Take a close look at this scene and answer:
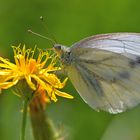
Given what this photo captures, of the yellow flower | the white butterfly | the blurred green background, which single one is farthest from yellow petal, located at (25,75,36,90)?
the blurred green background

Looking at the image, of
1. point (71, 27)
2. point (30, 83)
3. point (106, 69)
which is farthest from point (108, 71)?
point (71, 27)

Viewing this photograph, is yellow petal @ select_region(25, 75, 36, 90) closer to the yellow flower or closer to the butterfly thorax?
the yellow flower

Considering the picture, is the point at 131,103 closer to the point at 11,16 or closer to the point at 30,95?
the point at 30,95

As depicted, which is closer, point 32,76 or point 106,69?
point 32,76

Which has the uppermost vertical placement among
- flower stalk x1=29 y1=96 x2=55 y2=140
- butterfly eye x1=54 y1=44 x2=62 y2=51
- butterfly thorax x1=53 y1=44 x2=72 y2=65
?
butterfly eye x1=54 y1=44 x2=62 y2=51

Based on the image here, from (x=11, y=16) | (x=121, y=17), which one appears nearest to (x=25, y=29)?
(x=11, y=16)

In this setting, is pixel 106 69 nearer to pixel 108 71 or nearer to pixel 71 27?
pixel 108 71
